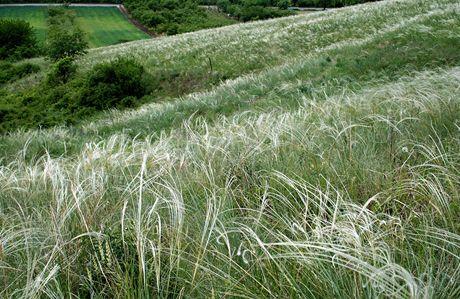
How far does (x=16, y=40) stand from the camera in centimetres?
4669

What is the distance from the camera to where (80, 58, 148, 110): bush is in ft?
63.1

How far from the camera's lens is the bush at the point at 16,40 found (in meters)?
42.9

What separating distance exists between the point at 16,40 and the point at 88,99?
3383 centimetres

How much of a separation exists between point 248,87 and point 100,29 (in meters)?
66.1

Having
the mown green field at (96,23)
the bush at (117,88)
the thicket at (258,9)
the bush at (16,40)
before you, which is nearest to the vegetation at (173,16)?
the thicket at (258,9)

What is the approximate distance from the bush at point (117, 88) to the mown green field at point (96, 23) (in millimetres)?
43384

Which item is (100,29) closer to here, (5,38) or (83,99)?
(5,38)

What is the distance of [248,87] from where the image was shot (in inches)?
483

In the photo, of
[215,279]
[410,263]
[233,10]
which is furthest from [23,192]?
[233,10]

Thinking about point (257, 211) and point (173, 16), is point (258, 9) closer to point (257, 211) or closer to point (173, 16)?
point (173, 16)

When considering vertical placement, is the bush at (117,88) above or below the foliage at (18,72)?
above

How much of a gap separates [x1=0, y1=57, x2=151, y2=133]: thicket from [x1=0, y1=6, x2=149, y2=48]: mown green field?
41.9 metres

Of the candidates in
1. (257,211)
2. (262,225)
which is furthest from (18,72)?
(262,225)

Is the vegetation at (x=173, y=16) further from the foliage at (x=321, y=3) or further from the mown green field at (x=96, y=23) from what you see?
the foliage at (x=321, y=3)
